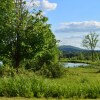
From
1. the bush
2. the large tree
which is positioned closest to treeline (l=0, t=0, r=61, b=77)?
the large tree

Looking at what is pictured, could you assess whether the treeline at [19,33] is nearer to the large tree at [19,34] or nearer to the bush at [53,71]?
the large tree at [19,34]

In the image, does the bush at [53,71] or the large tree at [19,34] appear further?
the bush at [53,71]

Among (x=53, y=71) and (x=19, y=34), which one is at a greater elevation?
(x=19, y=34)

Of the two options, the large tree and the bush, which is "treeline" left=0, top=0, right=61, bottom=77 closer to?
the large tree

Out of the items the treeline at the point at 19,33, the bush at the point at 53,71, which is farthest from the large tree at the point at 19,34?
the bush at the point at 53,71

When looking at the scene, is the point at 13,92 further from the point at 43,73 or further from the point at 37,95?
the point at 43,73

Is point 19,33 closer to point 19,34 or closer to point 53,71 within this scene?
point 19,34

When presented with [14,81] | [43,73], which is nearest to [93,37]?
[43,73]

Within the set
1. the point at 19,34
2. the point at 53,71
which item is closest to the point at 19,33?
the point at 19,34

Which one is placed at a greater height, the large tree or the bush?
the large tree

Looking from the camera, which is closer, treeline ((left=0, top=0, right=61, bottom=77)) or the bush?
treeline ((left=0, top=0, right=61, bottom=77))

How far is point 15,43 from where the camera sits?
31844mm

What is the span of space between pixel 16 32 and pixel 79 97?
15533mm

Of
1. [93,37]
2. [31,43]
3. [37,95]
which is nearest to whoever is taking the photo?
[37,95]
